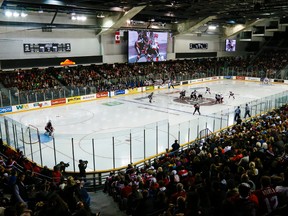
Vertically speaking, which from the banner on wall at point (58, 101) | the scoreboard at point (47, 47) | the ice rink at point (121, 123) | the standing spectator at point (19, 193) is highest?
the scoreboard at point (47, 47)

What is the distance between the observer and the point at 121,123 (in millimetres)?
20828

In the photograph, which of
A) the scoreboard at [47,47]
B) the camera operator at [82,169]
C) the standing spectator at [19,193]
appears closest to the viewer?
the standing spectator at [19,193]

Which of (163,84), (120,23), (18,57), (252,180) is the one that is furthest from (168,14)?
(252,180)

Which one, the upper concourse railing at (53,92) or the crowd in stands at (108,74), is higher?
the crowd in stands at (108,74)

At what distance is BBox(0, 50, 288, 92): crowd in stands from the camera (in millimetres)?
29050

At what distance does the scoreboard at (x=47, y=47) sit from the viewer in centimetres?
3073

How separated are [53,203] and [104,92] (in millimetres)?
27738

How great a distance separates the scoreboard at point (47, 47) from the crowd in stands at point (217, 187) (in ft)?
83.1

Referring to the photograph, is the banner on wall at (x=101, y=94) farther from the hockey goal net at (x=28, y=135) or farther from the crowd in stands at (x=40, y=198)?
the crowd in stands at (x=40, y=198)

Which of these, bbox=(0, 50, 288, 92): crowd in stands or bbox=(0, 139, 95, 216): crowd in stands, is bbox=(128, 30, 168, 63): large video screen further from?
bbox=(0, 139, 95, 216): crowd in stands

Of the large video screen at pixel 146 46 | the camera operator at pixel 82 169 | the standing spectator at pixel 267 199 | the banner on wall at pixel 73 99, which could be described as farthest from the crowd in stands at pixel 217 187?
the large video screen at pixel 146 46

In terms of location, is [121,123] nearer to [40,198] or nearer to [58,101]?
[58,101]

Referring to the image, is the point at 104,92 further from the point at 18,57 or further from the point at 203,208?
the point at 203,208

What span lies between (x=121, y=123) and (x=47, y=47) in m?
16.8
